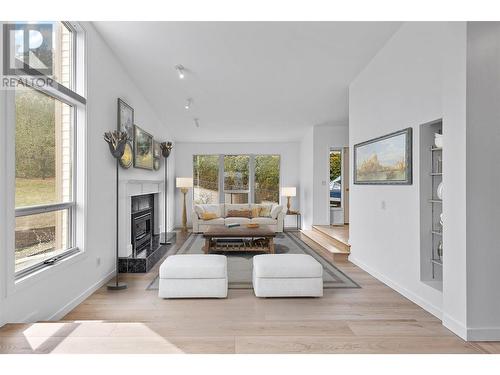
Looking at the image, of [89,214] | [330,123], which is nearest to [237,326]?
[89,214]

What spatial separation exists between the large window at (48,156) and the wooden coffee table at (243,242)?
2500 millimetres

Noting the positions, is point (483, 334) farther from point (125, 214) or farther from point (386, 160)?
point (125, 214)

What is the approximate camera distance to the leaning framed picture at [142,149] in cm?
516

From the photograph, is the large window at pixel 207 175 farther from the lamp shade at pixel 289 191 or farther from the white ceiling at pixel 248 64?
the white ceiling at pixel 248 64

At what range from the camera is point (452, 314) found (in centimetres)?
254

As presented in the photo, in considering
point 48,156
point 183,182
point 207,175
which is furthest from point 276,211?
point 48,156

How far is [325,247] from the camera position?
5.63 metres

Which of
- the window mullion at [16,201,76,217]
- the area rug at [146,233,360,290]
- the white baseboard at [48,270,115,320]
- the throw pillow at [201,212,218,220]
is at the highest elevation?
the window mullion at [16,201,76,217]

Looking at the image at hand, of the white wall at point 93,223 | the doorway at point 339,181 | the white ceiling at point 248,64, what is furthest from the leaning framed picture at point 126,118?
the doorway at point 339,181

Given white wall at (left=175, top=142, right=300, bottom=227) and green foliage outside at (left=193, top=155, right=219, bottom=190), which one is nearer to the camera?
white wall at (left=175, top=142, right=300, bottom=227)

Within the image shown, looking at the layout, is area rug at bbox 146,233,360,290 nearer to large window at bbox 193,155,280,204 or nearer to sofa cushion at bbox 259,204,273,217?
sofa cushion at bbox 259,204,273,217

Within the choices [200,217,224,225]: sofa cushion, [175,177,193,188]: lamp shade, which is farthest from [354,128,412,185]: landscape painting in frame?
[175,177,193,188]: lamp shade

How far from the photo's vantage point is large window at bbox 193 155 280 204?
959 cm

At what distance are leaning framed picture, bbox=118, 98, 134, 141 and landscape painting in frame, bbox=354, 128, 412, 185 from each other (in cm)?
337
